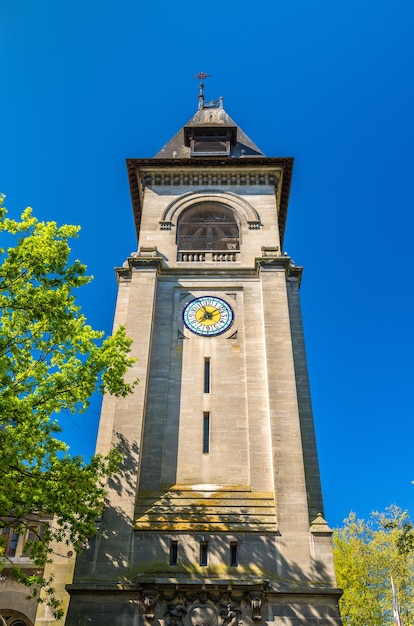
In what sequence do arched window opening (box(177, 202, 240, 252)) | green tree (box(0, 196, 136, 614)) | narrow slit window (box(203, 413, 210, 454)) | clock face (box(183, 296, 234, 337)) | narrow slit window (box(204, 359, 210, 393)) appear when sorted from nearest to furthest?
green tree (box(0, 196, 136, 614))
narrow slit window (box(203, 413, 210, 454))
narrow slit window (box(204, 359, 210, 393))
clock face (box(183, 296, 234, 337))
arched window opening (box(177, 202, 240, 252))

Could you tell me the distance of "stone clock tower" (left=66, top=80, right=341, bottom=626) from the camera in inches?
637

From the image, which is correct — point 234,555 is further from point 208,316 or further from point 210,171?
point 210,171

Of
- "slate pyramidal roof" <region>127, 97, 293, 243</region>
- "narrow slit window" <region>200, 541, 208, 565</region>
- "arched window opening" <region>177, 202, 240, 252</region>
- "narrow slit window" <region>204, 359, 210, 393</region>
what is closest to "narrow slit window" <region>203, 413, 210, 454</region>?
"narrow slit window" <region>204, 359, 210, 393</region>

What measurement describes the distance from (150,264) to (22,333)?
1076cm

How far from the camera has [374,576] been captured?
31547 mm

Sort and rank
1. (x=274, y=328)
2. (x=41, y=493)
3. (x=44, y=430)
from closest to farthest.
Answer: (x=41, y=493) < (x=44, y=430) < (x=274, y=328)

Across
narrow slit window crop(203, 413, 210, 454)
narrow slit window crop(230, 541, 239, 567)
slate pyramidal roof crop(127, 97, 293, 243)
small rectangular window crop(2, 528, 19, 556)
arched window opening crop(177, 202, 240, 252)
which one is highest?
slate pyramidal roof crop(127, 97, 293, 243)

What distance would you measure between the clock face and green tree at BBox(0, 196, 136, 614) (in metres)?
7.68

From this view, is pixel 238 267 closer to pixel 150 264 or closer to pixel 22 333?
pixel 150 264

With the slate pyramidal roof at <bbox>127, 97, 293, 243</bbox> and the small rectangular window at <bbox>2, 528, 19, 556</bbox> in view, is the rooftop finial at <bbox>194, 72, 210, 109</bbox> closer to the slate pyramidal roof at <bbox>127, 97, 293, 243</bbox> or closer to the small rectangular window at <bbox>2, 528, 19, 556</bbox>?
the slate pyramidal roof at <bbox>127, 97, 293, 243</bbox>

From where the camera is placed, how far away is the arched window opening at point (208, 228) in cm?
2888

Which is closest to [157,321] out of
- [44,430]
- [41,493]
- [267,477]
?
[267,477]

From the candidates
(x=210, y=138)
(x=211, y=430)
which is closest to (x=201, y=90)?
(x=210, y=138)

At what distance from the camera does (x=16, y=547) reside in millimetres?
22000
